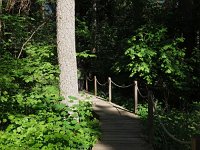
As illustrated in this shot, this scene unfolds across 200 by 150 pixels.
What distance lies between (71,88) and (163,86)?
7061 millimetres

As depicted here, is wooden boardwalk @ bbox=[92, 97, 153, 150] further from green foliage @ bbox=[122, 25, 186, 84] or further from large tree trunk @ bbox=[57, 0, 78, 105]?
green foliage @ bbox=[122, 25, 186, 84]

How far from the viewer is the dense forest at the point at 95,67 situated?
723 cm

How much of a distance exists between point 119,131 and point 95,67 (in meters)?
12.0

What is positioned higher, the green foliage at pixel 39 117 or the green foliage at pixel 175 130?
the green foliage at pixel 39 117

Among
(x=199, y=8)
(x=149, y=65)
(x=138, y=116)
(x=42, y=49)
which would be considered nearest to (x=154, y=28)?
(x=149, y=65)

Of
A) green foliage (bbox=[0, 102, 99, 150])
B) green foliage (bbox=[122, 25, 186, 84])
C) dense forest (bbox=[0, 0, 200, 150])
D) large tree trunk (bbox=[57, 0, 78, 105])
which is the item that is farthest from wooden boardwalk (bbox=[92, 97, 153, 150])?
green foliage (bbox=[122, 25, 186, 84])

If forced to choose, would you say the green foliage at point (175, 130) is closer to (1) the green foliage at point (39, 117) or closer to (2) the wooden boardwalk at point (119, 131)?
(2) the wooden boardwalk at point (119, 131)

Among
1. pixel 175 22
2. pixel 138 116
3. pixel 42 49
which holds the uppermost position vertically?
pixel 175 22

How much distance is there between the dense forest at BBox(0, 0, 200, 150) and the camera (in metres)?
7.23

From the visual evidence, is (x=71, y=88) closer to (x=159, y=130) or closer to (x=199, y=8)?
(x=159, y=130)

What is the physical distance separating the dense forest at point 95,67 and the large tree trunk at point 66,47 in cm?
23

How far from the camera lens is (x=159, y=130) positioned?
9.04m

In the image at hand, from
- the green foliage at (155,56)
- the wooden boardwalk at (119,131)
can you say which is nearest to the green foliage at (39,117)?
the wooden boardwalk at (119,131)

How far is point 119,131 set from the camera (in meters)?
9.09
